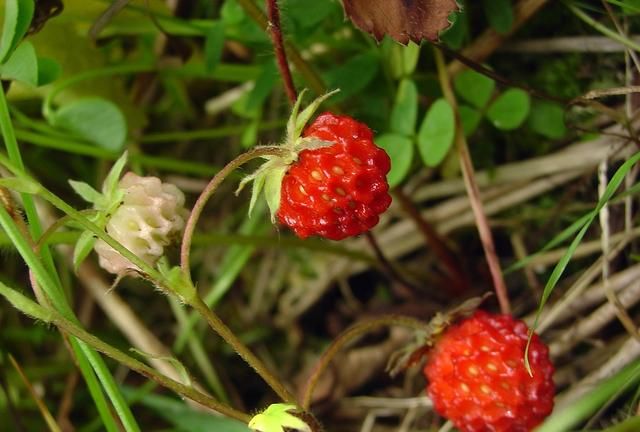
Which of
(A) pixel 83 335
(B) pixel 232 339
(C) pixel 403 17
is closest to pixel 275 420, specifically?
(B) pixel 232 339

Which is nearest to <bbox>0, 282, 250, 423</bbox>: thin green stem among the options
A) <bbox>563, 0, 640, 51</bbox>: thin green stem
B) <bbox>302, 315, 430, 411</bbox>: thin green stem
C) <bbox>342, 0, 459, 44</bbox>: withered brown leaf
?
<bbox>302, 315, 430, 411</bbox>: thin green stem

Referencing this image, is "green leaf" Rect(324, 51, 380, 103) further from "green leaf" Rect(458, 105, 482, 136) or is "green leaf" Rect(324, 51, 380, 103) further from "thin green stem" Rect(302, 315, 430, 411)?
"thin green stem" Rect(302, 315, 430, 411)

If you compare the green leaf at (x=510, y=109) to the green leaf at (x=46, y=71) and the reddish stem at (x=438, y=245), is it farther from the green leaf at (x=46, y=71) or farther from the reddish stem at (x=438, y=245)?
the green leaf at (x=46, y=71)

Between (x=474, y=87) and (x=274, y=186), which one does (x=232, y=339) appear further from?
(x=474, y=87)

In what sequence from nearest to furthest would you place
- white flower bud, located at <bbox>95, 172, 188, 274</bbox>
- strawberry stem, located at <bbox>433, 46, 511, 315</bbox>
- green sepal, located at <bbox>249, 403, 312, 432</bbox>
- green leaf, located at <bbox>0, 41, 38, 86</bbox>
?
green sepal, located at <bbox>249, 403, 312, 432</bbox>
white flower bud, located at <bbox>95, 172, 188, 274</bbox>
green leaf, located at <bbox>0, 41, 38, 86</bbox>
strawberry stem, located at <bbox>433, 46, 511, 315</bbox>

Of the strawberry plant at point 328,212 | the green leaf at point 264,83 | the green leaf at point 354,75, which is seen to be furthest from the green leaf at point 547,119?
the green leaf at point 264,83

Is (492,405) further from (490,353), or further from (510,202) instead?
(510,202)

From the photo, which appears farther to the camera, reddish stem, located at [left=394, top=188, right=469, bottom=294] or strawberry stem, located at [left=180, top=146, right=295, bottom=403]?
reddish stem, located at [left=394, top=188, right=469, bottom=294]
